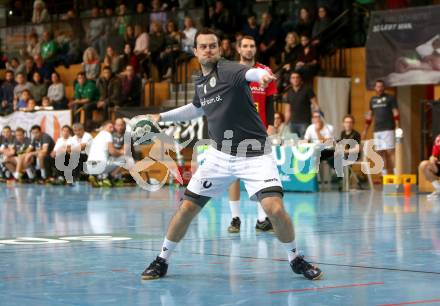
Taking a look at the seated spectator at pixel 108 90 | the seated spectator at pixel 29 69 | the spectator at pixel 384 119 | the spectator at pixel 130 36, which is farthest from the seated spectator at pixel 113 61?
the spectator at pixel 384 119

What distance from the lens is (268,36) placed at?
925 inches

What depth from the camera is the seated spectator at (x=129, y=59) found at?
26.1 metres

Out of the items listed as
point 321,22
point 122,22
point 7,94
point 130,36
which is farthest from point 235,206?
point 7,94

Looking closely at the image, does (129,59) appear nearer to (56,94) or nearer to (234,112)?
(56,94)

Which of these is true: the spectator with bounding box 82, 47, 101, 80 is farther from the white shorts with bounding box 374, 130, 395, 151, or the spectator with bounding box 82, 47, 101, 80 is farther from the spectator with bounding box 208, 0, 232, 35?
the white shorts with bounding box 374, 130, 395, 151

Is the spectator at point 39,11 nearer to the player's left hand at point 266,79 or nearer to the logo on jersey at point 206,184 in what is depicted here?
the logo on jersey at point 206,184

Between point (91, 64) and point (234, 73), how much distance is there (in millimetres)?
19820

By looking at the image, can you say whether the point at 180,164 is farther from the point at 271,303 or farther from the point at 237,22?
the point at 271,303

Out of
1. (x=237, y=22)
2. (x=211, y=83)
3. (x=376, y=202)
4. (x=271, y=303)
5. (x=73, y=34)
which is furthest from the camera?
(x=73, y=34)

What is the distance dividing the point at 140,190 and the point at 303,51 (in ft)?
17.4

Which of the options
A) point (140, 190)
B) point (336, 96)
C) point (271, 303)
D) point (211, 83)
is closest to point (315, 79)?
point (336, 96)

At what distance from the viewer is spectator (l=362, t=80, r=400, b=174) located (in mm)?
19578

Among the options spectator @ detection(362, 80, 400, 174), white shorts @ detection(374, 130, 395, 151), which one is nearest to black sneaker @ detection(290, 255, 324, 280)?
spectator @ detection(362, 80, 400, 174)

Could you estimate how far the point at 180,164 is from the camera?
21156 millimetres
